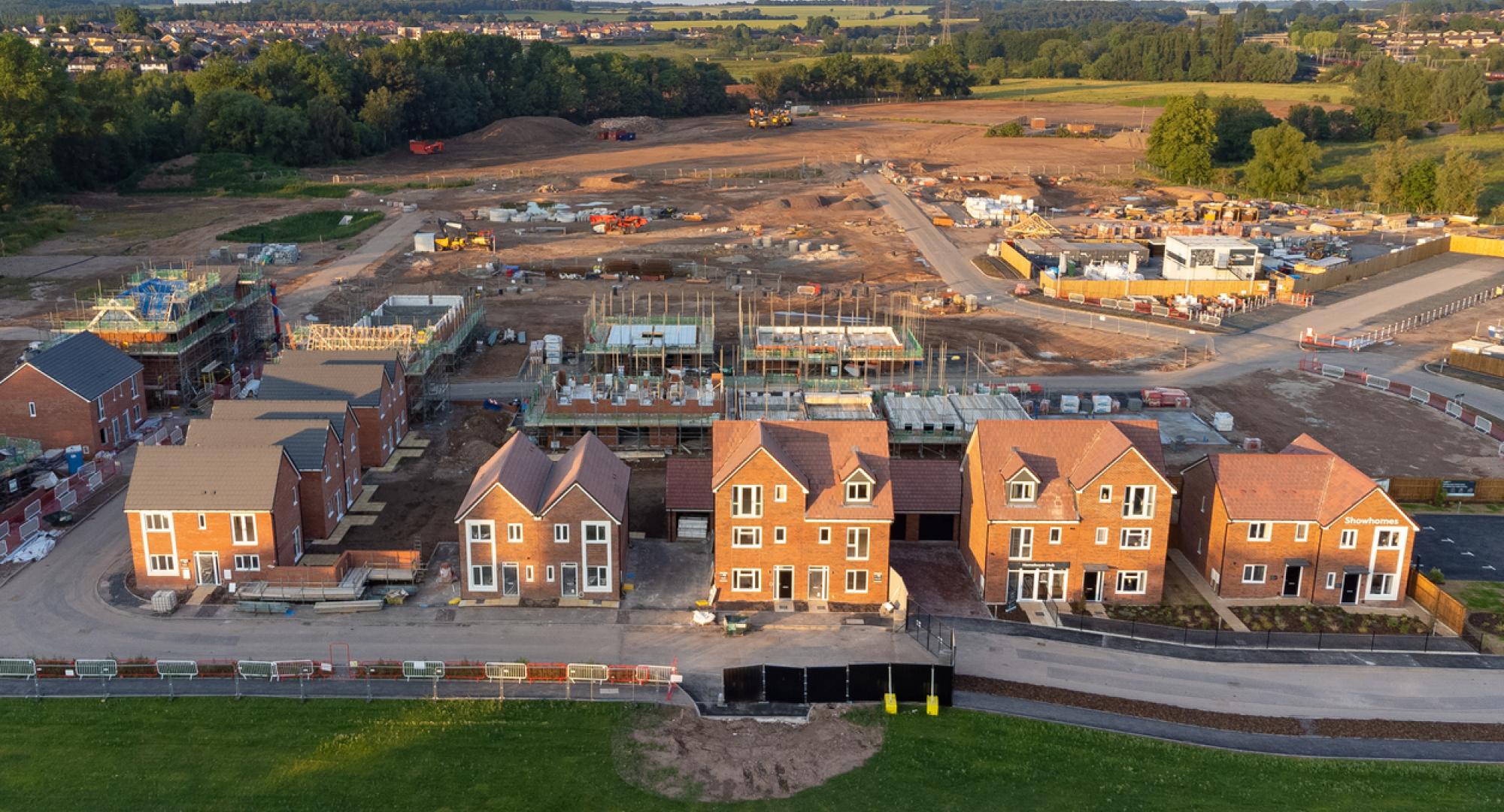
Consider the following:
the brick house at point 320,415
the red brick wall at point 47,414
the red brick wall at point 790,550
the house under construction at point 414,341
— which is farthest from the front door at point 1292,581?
the red brick wall at point 47,414

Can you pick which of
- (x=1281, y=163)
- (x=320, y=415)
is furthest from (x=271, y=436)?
(x=1281, y=163)

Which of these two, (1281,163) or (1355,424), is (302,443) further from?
(1281,163)

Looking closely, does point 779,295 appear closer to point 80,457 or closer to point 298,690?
point 80,457

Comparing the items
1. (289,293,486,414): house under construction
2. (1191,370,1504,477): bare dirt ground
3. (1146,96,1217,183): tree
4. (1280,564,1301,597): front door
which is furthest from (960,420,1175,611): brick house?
(1146,96,1217,183): tree

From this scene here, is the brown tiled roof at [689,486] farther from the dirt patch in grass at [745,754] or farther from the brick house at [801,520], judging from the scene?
the dirt patch in grass at [745,754]

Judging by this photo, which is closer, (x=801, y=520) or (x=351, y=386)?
(x=801, y=520)

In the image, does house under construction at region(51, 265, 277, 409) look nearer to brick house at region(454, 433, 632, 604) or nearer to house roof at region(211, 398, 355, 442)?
house roof at region(211, 398, 355, 442)
